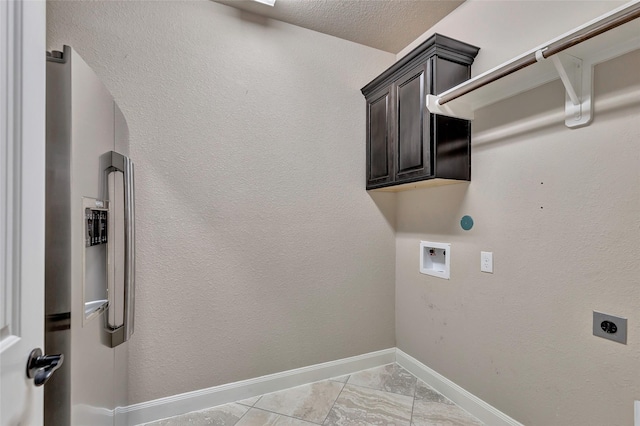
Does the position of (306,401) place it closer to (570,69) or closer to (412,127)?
(412,127)

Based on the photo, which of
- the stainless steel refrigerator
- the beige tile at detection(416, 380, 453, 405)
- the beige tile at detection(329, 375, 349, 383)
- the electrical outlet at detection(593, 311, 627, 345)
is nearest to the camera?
the stainless steel refrigerator

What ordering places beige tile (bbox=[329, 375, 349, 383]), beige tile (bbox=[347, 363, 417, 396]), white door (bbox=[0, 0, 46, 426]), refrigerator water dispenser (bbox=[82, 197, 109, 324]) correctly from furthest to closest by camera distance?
beige tile (bbox=[329, 375, 349, 383]) < beige tile (bbox=[347, 363, 417, 396]) < refrigerator water dispenser (bbox=[82, 197, 109, 324]) < white door (bbox=[0, 0, 46, 426])

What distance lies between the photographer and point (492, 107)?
5.84 ft

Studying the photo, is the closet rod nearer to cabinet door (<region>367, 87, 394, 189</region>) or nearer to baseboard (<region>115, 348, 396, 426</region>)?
cabinet door (<region>367, 87, 394, 189</region>)

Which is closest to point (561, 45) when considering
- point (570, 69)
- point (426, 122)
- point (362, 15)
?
point (570, 69)

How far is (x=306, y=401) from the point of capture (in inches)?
80.3

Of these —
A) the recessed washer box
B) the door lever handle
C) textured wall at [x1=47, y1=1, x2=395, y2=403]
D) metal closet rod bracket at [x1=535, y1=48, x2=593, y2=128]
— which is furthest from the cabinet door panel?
the door lever handle

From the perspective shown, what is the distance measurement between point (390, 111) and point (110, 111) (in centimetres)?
175

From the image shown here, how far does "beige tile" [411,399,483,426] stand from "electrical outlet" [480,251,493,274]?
0.94 meters

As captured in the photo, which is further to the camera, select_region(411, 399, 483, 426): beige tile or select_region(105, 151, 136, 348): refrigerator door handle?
select_region(411, 399, 483, 426): beige tile

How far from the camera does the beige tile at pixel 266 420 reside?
5.93 ft

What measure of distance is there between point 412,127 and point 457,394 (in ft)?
5.99

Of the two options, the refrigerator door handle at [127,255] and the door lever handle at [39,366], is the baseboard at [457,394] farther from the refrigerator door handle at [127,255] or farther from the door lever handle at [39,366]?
the door lever handle at [39,366]

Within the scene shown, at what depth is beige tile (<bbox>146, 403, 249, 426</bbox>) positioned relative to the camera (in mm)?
1819
